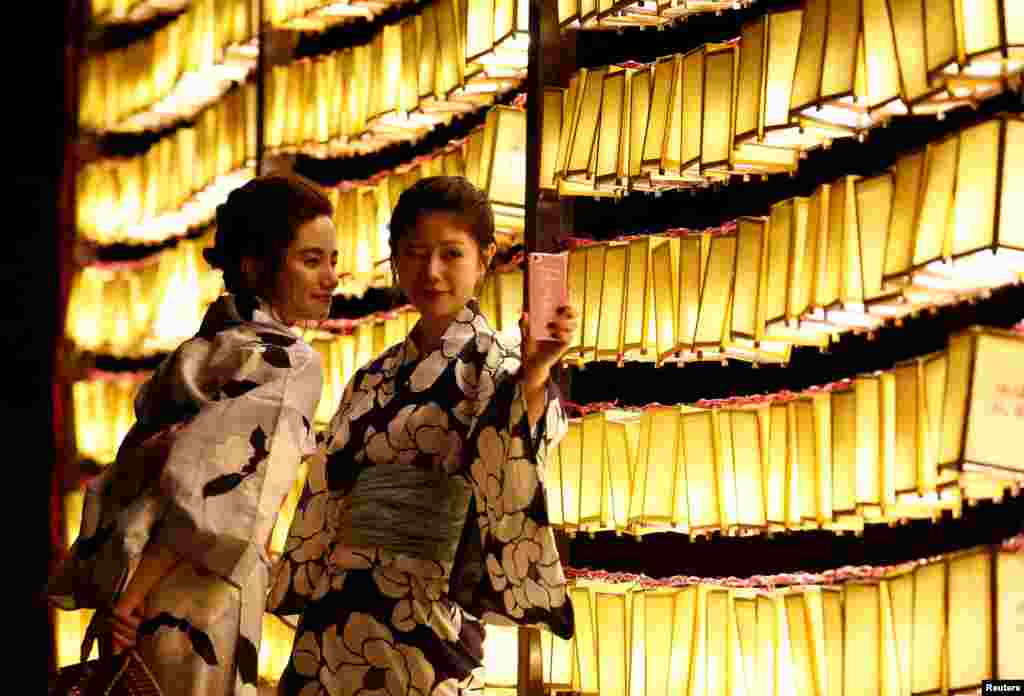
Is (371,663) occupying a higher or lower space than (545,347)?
lower

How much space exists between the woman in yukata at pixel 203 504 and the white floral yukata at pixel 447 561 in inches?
6.2

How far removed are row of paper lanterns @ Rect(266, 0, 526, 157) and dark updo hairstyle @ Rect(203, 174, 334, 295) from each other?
92cm

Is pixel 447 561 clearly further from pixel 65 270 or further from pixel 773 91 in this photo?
pixel 65 270

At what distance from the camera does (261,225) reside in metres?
3.98

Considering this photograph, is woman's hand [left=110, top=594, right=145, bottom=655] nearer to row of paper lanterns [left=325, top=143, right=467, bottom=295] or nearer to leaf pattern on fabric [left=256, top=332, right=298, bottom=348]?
leaf pattern on fabric [left=256, top=332, right=298, bottom=348]

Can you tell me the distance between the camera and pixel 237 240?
4.01 meters

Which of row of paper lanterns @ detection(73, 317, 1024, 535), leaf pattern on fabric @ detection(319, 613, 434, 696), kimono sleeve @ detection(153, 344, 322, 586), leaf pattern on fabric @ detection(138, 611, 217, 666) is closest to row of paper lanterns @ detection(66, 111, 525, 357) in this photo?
Answer: row of paper lanterns @ detection(73, 317, 1024, 535)

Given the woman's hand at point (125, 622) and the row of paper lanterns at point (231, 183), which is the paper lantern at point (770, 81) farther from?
the woman's hand at point (125, 622)

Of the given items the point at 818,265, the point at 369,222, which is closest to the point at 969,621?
the point at 818,265

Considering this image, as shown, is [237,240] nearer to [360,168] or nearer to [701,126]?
[701,126]

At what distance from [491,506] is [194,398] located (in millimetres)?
705

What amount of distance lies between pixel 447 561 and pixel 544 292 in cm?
66

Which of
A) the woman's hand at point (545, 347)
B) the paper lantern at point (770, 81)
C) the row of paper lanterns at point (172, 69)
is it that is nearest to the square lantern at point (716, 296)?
the paper lantern at point (770, 81)

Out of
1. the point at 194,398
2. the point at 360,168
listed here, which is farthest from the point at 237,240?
the point at 360,168
